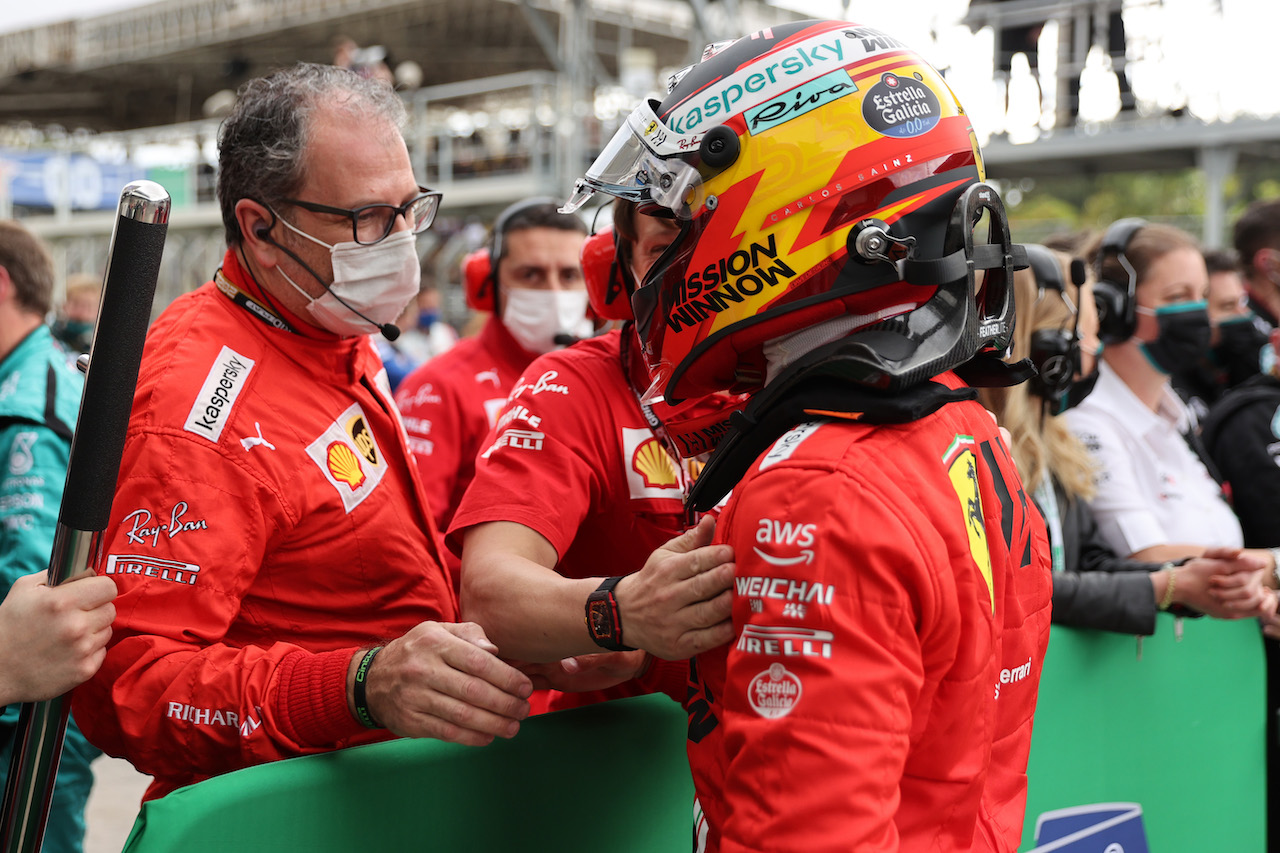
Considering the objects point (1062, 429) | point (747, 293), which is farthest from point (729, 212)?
point (1062, 429)

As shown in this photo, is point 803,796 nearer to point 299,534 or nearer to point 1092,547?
point 299,534

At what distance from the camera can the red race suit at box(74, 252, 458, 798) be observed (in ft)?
5.78

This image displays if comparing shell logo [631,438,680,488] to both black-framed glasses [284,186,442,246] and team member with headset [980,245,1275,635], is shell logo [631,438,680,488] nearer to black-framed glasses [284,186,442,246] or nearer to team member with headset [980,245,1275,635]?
black-framed glasses [284,186,442,246]

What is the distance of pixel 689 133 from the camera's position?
4.89ft

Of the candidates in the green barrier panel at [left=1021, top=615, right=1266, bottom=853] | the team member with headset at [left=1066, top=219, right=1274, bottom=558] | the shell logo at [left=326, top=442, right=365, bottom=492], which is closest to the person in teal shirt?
the shell logo at [left=326, top=442, right=365, bottom=492]

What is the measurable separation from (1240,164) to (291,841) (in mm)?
13354

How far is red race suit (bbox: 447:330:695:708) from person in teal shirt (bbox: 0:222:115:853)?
632mm

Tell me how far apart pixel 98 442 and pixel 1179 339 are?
11.0ft

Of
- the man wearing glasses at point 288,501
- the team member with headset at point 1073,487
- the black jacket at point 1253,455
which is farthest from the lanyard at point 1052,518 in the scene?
the man wearing glasses at point 288,501

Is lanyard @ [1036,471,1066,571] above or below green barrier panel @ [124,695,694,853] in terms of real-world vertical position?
above

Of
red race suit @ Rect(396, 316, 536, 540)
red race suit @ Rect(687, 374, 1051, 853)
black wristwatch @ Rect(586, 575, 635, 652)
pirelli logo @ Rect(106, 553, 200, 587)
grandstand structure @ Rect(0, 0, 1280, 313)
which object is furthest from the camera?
grandstand structure @ Rect(0, 0, 1280, 313)

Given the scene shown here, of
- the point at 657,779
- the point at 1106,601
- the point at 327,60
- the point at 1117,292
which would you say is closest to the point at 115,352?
the point at 657,779

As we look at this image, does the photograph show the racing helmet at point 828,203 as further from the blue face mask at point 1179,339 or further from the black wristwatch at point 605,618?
the blue face mask at point 1179,339

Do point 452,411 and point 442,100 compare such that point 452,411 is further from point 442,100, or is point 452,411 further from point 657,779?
point 442,100
